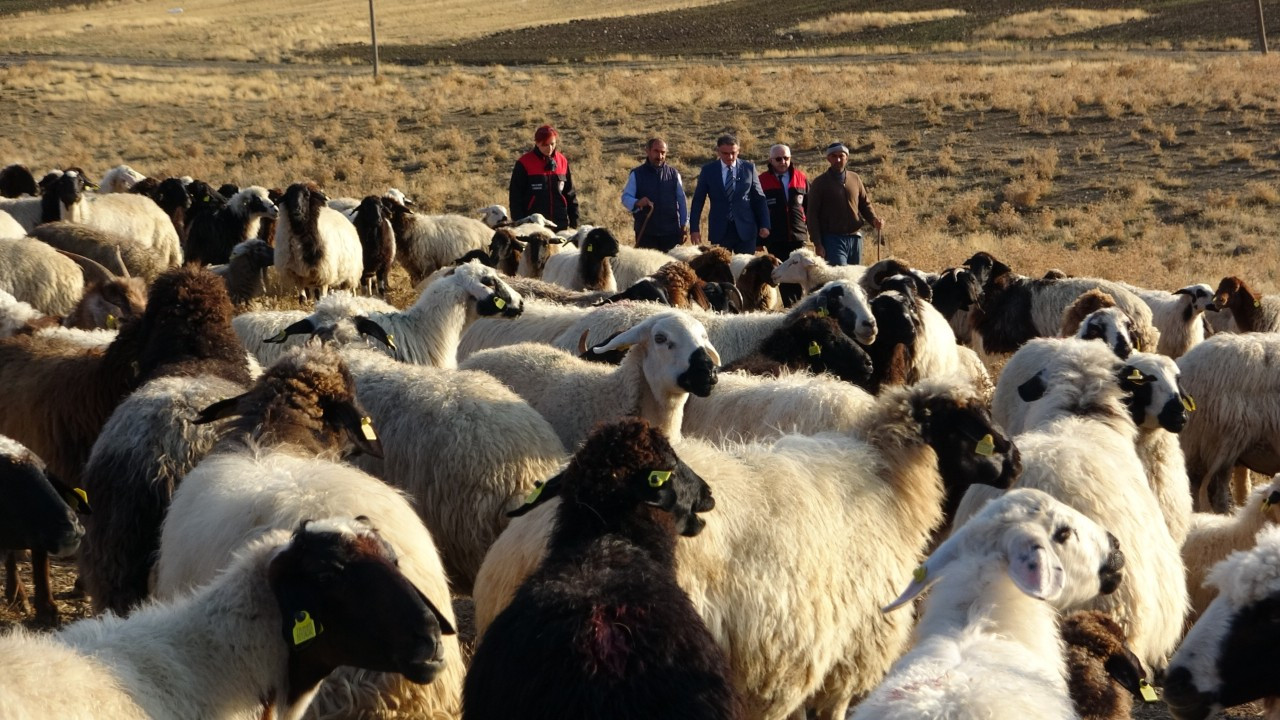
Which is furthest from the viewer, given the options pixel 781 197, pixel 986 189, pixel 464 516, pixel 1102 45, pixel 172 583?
pixel 1102 45

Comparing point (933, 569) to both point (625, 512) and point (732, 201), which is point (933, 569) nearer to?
point (625, 512)

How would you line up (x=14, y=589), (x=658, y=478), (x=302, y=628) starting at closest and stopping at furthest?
(x=302, y=628) → (x=658, y=478) → (x=14, y=589)

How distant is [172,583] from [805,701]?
8.69ft

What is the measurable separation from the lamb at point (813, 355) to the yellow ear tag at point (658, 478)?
3642 millimetres

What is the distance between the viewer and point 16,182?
755 inches

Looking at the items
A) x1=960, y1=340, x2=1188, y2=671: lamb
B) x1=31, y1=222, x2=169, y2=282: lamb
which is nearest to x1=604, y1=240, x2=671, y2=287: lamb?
x1=31, y1=222, x2=169, y2=282: lamb

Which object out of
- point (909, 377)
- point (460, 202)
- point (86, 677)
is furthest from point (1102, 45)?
point (86, 677)

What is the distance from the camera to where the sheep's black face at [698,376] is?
7031 mm

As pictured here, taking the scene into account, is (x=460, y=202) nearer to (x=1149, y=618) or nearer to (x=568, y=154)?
(x=568, y=154)

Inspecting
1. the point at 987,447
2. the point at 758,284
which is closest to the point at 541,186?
the point at 758,284

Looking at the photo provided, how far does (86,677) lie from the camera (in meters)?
3.73

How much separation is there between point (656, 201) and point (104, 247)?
5.74 metres

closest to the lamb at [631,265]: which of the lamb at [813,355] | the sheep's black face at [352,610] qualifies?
the lamb at [813,355]

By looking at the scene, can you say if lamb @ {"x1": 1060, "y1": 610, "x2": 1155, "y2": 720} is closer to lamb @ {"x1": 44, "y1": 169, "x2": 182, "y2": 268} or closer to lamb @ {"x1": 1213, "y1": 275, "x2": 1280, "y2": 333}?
lamb @ {"x1": 1213, "y1": 275, "x2": 1280, "y2": 333}
